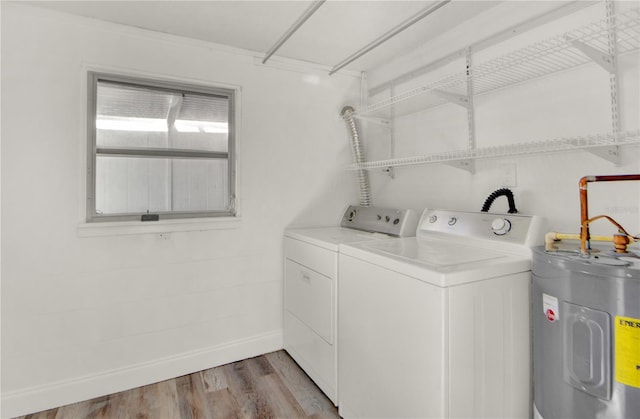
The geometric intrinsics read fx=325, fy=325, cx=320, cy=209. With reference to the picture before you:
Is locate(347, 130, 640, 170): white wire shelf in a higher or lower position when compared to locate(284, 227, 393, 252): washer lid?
higher

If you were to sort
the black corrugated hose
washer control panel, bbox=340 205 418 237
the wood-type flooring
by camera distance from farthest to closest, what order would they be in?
washer control panel, bbox=340 205 418 237, the wood-type flooring, the black corrugated hose

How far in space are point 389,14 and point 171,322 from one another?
237 centimetres

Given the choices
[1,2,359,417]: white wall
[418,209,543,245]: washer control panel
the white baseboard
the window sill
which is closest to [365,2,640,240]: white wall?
[418,209,543,245]: washer control panel

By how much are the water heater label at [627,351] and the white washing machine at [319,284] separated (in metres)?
1.08

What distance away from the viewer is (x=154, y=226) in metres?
2.10

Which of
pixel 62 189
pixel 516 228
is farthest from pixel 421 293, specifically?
pixel 62 189

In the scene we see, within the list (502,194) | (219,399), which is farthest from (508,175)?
(219,399)

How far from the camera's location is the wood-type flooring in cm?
179

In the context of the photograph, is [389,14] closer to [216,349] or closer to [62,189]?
[62,189]

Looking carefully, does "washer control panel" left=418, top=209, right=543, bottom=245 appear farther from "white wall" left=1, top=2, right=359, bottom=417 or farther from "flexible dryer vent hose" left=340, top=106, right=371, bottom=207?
"white wall" left=1, top=2, right=359, bottom=417

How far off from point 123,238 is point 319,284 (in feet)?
4.12

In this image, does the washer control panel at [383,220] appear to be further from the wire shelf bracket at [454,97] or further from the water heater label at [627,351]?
the water heater label at [627,351]

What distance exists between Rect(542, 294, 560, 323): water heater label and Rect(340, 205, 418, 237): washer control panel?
0.93 metres

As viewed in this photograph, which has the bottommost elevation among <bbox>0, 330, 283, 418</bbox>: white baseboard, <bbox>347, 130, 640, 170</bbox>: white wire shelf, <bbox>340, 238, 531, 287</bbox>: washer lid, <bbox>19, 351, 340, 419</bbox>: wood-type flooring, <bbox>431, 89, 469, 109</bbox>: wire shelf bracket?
<bbox>19, 351, 340, 419</bbox>: wood-type flooring
